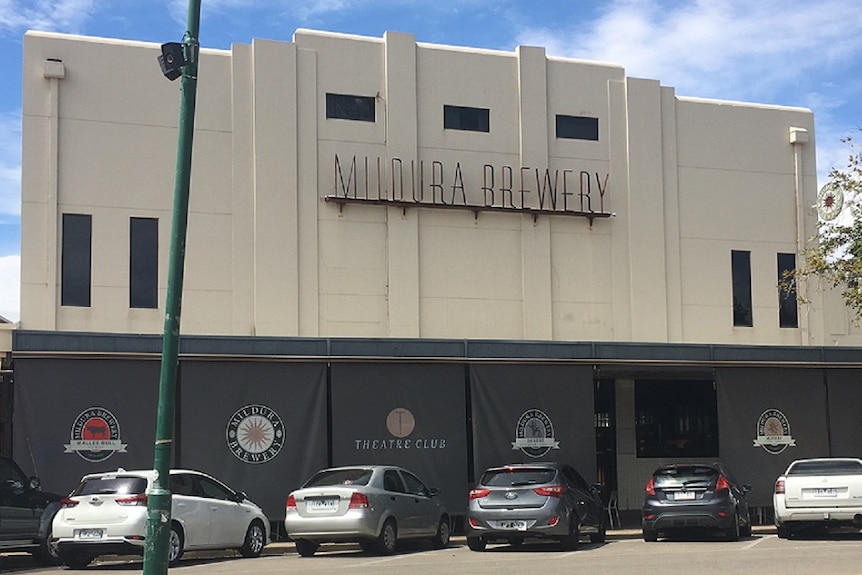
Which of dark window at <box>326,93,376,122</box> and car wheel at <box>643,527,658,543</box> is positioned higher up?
dark window at <box>326,93,376,122</box>

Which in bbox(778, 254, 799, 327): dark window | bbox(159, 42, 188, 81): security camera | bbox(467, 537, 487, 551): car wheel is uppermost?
bbox(159, 42, 188, 81): security camera

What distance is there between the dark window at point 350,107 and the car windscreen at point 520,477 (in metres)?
10.9

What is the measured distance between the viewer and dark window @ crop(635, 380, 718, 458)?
99.9ft

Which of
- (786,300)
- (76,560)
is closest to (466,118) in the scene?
(786,300)

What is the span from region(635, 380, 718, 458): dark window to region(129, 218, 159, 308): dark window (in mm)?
12621

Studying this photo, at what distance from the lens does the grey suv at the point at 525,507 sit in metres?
19.5

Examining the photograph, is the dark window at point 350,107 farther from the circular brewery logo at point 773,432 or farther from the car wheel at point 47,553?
the car wheel at point 47,553

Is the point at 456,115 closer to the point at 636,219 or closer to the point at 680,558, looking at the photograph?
the point at 636,219

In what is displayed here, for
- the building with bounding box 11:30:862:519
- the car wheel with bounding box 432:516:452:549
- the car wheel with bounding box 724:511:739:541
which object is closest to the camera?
the car wheel with bounding box 724:511:739:541

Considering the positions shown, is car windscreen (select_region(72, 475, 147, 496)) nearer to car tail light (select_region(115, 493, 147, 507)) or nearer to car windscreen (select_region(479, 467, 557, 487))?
car tail light (select_region(115, 493, 147, 507))

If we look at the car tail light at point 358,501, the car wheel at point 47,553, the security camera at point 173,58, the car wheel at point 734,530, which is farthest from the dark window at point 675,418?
the security camera at point 173,58

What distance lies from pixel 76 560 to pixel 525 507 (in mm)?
7208

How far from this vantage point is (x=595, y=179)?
29.6m

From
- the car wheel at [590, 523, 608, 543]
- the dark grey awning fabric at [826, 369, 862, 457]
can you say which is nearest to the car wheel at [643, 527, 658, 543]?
the car wheel at [590, 523, 608, 543]
